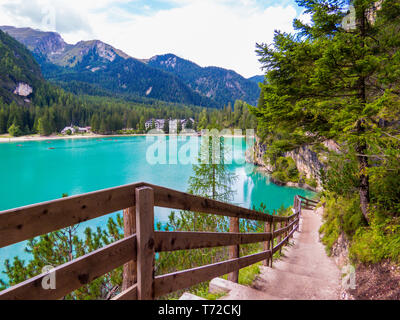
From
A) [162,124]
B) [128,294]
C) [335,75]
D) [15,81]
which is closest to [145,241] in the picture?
[128,294]

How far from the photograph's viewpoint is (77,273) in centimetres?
132

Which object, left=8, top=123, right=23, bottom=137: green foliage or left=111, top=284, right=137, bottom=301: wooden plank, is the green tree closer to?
left=111, top=284, right=137, bottom=301: wooden plank

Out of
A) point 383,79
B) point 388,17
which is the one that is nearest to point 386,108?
point 383,79

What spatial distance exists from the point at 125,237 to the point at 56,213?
A: 1.77 ft

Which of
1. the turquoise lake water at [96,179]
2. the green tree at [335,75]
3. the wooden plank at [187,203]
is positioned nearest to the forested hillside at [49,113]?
the turquoise lake water at [96,179]

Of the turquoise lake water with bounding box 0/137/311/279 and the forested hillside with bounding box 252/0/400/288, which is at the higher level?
the forested hillside with bounding box 252/0/400/288

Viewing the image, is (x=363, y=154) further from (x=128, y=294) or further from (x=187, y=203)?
(x=128, y=294)

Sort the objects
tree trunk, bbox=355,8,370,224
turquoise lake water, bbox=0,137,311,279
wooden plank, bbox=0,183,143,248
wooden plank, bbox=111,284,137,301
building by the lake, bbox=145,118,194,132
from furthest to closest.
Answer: building by the lake, bbox=145,118,194,132, turquoise lake water, bbox=0,137,311,279, tree trunk, bbox=355,8,370,224, wooden plank, bbox=111,284,137,301, wooden plank, bbox=0,183,143,248

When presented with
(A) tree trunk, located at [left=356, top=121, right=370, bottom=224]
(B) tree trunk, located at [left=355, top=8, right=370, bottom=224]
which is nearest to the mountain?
(B) tree trunk, located at [left=355, top=8, right=370, bottom=224]

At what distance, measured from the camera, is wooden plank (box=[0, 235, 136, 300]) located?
1102 mm

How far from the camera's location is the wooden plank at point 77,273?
110cm

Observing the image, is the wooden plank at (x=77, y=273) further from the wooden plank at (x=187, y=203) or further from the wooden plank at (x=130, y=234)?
the wooden plank at (x=187, y=203)

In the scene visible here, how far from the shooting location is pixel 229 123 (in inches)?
3900
